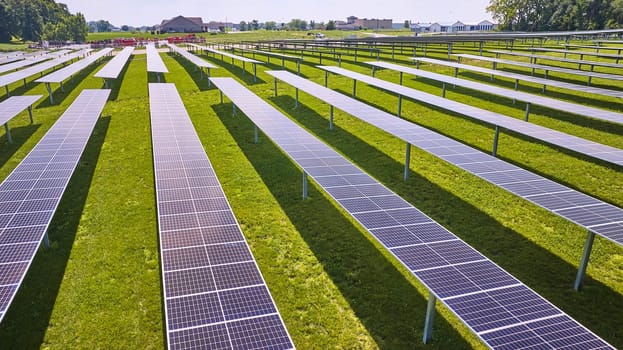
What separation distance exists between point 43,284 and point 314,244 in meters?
6.65

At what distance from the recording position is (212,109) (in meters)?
26.2

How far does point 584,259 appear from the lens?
9000 millimetres

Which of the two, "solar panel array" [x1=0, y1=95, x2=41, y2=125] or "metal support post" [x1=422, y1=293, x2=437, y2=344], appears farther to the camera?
"solar panel array" [x1=0, y1=95, x2=41, y2=125]

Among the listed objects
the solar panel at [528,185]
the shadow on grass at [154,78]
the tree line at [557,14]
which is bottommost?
the solar panel at [528,185]

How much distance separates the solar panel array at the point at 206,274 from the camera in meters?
6.46

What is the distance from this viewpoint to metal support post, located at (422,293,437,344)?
7.57 metres

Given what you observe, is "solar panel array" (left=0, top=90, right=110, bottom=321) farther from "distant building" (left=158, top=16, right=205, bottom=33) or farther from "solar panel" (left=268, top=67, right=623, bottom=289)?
"distant building" (left=158, top=16, right=205, bottom=33)

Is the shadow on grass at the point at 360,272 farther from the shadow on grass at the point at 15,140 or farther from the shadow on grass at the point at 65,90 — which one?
the shadow on grass at the point at 65,90

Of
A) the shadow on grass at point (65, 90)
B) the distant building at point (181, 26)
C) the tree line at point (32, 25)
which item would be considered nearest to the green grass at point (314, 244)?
the shadow on grass at point (65, 90)

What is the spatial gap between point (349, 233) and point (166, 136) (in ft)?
30.0

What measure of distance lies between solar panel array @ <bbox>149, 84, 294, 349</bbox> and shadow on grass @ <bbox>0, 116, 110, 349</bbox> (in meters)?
2.81

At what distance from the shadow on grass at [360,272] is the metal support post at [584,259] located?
3.39 m

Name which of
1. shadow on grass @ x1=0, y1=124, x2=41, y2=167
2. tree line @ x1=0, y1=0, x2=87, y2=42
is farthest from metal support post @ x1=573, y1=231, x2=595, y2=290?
tree line @ x1=0, y1=0, x2=87, y2=42

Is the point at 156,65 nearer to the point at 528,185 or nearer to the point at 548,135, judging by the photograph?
the point at 548,135
